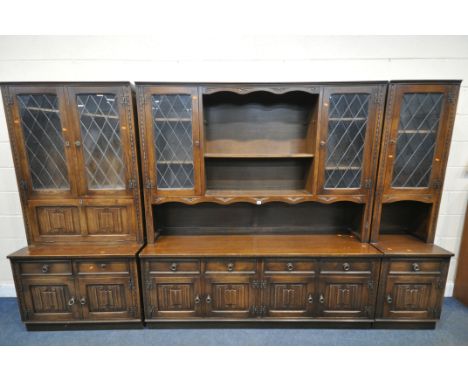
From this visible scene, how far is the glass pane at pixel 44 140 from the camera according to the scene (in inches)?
81.0

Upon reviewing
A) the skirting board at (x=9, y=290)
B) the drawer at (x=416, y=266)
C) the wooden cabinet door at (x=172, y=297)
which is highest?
the drawer at (x=416, y=266)

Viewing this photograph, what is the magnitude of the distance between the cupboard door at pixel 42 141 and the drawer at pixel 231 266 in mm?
1423

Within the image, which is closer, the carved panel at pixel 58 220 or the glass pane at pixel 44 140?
the glass pane at pixel 44 140

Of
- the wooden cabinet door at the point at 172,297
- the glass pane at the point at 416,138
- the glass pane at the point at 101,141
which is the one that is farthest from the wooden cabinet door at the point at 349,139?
the glass pane at the point at 101,141

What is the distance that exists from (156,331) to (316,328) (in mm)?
1527

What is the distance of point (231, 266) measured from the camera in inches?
84.9

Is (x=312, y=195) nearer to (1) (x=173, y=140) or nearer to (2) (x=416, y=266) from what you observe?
(2) (x=416, y=266)

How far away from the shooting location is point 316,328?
2.28 meters

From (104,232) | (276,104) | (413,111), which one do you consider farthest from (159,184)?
(413,111)

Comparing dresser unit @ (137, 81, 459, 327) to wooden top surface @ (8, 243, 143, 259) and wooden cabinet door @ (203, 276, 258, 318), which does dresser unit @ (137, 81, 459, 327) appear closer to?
wooden cabinet door @ (203, 276, 258, 318)

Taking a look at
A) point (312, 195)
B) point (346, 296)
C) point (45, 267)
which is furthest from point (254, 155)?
point (45, 267)

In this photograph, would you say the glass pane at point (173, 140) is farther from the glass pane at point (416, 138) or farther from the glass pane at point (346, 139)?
the glass pane at point (416, 138)

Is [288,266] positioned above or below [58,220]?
below

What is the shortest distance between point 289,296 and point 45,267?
2219 millimetres
